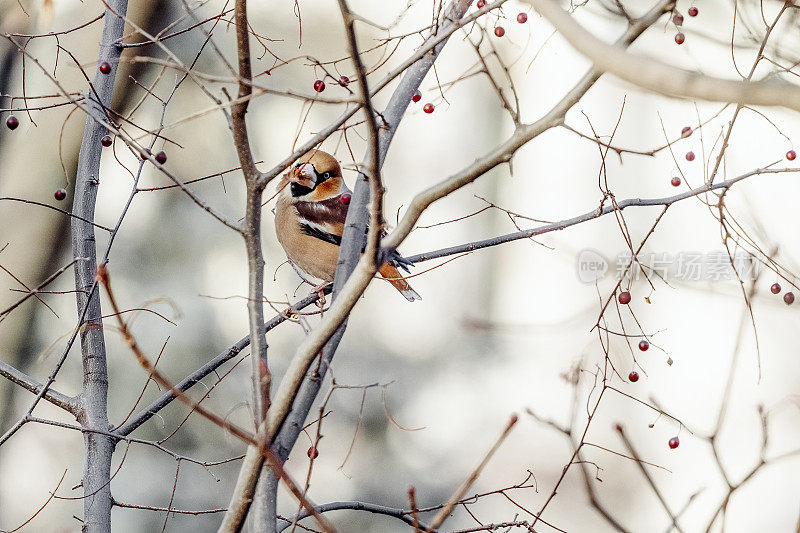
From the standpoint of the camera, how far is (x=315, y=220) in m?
2.79

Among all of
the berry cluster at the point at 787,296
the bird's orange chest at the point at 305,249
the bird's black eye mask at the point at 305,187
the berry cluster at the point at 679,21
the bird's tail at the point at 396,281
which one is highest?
the bird's black eye mask at the point at 305,187

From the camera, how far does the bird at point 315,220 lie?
108 inches

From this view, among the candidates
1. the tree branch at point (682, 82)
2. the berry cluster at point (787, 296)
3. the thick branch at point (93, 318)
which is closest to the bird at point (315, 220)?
the thick branch at point (93, 318)

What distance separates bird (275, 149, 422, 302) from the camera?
2736mm

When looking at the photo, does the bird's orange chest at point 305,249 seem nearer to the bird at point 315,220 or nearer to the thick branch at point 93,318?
the bird at point 315,220

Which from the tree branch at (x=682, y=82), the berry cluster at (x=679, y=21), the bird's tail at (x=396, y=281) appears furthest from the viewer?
the bird's tail at (x=396, y=281)

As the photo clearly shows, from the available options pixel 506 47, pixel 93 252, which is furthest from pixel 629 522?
pixel 93 252

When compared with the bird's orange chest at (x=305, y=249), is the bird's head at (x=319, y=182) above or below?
above

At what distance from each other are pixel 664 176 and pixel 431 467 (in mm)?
1932

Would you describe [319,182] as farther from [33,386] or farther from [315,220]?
[33,386]

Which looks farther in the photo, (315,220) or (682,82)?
(315,220)

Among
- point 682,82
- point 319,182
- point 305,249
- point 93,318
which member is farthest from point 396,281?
point 682,82

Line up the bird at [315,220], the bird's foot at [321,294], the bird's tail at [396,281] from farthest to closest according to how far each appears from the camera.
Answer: the bird at [315,220] → the bird's tail at [396,281] → the bird's foot at [321,294]

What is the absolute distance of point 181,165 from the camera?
14.1 ft
